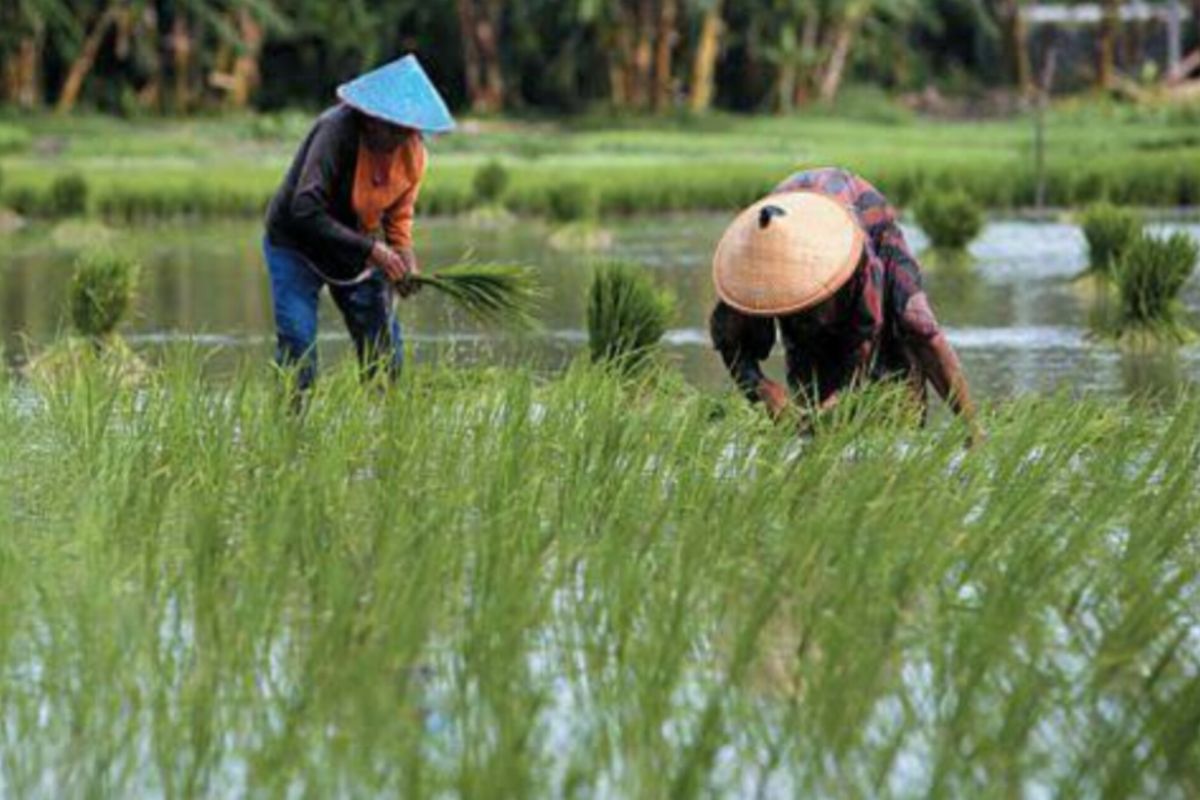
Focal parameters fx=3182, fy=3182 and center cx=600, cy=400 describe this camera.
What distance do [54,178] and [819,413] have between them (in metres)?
18.6

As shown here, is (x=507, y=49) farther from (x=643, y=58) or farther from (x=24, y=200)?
(x=24, y=200)

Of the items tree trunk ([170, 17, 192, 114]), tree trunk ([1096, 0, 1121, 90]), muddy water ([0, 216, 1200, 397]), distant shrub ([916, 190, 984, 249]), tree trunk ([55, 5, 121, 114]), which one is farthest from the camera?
tree trunk ([1096, 0, 1121, 90])

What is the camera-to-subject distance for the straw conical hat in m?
7.12

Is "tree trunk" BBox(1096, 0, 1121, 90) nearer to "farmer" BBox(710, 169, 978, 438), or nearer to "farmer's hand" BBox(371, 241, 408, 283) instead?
"farmer's hand" BBox(371, 241, 408, 283)

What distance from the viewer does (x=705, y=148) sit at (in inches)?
1321

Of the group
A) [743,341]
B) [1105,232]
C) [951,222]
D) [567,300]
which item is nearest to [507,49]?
[951,222]

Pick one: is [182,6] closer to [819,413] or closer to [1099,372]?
[1099,372]

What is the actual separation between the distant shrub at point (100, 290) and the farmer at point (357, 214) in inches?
131

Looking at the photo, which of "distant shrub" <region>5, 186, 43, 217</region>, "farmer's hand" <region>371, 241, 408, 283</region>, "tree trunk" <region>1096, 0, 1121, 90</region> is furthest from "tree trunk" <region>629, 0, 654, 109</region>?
"farmer's hand" <region>371, 241, 408, 283</region>

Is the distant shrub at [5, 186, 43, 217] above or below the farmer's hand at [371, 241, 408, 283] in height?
below

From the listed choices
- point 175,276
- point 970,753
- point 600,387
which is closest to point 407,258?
point 600,387

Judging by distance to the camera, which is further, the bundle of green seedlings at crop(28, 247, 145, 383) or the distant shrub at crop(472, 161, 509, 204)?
the distant shrub at crop(472, 161, 509, 204)

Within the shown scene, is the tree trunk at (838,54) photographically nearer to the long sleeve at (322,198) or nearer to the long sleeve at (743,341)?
the long sleeve at (322,198)

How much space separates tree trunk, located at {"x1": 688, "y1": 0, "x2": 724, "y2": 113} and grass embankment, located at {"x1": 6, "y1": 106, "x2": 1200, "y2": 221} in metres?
1.32
